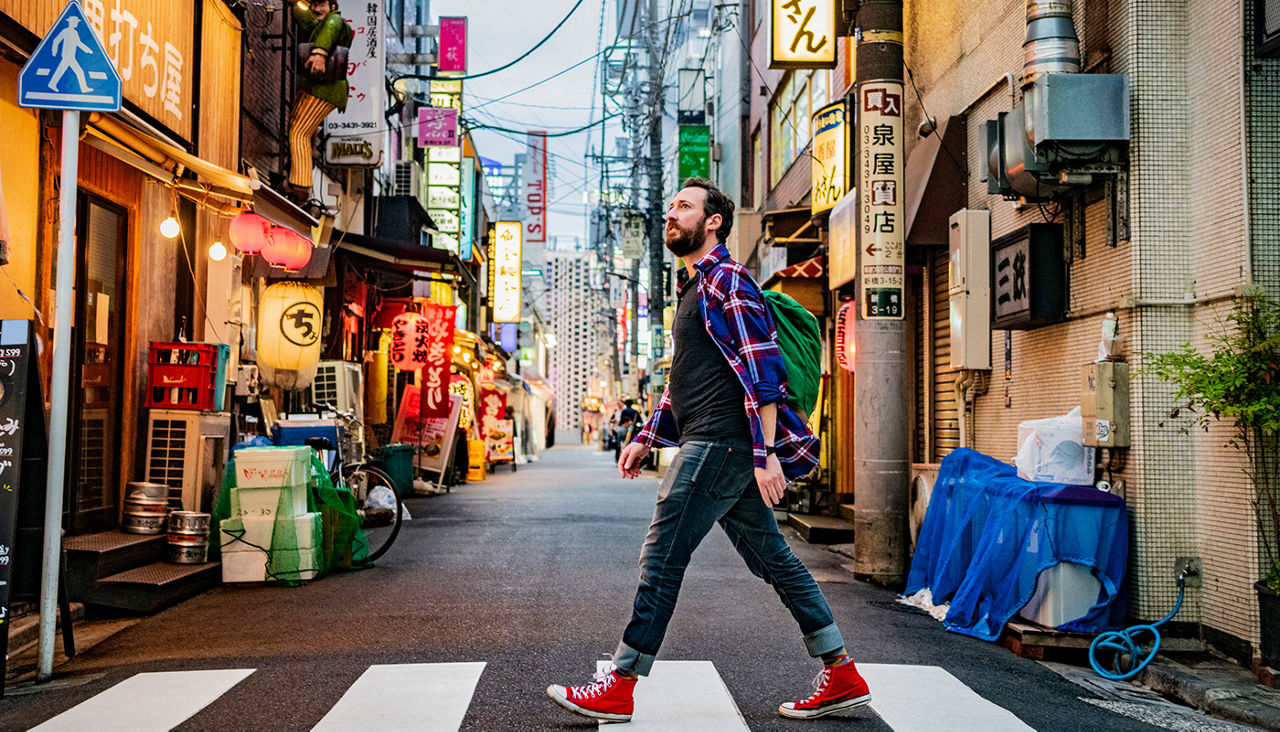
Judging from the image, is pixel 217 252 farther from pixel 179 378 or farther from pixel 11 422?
pixel 11 422

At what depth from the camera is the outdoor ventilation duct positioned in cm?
654

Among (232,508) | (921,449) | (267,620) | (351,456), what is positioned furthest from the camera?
(351,456)

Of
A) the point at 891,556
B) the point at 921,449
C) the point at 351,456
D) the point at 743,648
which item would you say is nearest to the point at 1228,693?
the point at 743,648

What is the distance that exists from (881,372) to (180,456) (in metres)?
5.81

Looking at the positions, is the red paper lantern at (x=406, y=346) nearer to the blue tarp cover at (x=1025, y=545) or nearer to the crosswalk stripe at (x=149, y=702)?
the blue tarp cover at (x=1025, y=545)

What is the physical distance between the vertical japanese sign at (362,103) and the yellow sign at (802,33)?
5.97 m

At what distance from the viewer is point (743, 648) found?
5.91 meters

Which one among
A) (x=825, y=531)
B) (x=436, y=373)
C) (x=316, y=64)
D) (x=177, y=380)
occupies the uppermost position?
(x=316, y=64)

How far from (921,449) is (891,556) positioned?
2989 mm

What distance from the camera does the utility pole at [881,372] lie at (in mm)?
8828

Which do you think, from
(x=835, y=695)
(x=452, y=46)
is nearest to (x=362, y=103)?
(x=452, y=46)

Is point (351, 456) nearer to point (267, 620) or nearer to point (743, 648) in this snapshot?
point (267, 620)

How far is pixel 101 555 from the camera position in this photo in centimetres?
725

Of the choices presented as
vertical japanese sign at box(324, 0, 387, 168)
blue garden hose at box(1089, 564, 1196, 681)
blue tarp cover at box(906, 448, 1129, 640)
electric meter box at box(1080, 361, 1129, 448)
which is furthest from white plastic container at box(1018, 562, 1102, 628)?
vertical japanese sign at box(324, 0, 387, 168)
